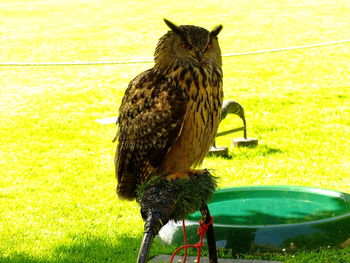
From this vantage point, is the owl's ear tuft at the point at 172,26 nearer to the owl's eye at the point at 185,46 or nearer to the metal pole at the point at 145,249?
the owl's eye at the point at 185,46

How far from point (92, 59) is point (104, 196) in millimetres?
11468

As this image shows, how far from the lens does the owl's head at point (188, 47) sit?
387 centimetres

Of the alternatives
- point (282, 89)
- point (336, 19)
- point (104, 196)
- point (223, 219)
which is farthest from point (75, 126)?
point (336, 19)

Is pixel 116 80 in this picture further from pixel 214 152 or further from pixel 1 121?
pixel 214 152

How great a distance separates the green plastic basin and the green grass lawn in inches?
5.0

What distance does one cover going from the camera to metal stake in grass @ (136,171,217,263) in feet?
10.8

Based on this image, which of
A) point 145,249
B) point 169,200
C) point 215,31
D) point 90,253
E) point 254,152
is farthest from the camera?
point 254,152

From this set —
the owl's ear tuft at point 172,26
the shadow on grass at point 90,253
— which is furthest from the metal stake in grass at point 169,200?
the shadow on grass at point 90,253

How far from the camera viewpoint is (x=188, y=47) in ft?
12.8

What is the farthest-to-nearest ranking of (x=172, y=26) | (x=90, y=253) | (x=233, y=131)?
1. (x=233, y=131)
2. (x=90, y=253)
3. (x=172, y=26)

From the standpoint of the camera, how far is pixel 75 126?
499 inches

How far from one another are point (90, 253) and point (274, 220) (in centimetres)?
178

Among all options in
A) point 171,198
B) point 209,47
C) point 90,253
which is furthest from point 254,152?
point 171,198

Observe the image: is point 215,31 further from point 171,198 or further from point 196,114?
point 171,198
